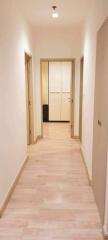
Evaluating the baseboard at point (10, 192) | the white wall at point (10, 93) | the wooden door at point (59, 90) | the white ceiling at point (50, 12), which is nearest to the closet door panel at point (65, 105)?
the wooden door at point (59, 90)

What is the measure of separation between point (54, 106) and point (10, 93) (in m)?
4.79

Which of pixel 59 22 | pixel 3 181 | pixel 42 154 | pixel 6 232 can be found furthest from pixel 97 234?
pixel 59 22

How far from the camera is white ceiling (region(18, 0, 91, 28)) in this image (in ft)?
11.0

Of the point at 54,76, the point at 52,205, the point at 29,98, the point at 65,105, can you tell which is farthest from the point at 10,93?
the point at 65,105

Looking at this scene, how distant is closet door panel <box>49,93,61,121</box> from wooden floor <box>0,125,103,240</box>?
3.66m

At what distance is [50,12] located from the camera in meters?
3.85

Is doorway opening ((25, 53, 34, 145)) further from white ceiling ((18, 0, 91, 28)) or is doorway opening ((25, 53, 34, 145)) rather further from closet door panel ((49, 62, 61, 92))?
closet door panel ((49, 62, 61, 92))

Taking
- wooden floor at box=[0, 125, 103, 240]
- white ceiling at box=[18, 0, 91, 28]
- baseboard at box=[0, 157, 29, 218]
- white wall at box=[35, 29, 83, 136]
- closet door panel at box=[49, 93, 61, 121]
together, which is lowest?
wooden floor at box=[0, 125, 103, 240]

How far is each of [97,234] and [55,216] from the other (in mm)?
490

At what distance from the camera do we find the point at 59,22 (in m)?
4.54

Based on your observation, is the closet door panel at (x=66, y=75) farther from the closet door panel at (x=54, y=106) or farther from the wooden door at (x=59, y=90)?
the closet door panel at (x=54, y=106)

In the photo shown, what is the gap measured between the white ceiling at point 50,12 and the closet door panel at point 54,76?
239 cm

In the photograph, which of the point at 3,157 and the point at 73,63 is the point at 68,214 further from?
the point at 73,63

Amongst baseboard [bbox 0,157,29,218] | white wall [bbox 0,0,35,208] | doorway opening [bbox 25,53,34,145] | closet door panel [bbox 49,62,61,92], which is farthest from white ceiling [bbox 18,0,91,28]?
baseboard [bbox 0,157,29,218]
